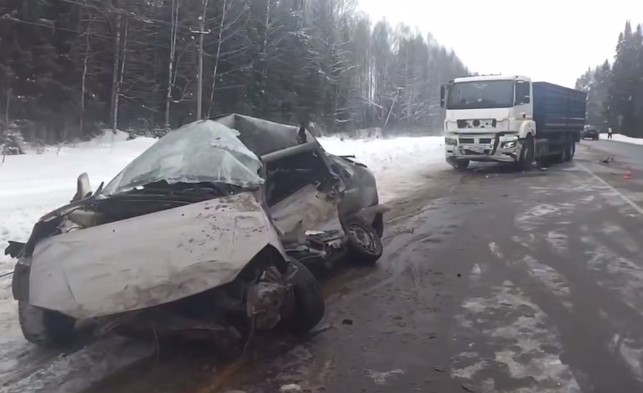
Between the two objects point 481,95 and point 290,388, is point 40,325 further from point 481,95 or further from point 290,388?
point 481,95

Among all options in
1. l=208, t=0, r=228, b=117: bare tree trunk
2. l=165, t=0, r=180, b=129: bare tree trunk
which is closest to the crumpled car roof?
l=165, t=0, r=180, b=129: bare tree trunk

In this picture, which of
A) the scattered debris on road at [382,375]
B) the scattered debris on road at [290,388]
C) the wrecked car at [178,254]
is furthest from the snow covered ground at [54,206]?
the scattered debris on road at [382,375]

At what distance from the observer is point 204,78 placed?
140 ft

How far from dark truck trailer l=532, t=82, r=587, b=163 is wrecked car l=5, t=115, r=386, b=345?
1882 centimetres

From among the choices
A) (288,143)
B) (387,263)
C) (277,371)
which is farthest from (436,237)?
(277,371)

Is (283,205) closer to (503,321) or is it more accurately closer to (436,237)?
(503,321)

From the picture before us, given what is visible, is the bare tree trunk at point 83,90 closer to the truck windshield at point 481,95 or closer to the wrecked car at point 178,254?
the truck windshield at point 481,95

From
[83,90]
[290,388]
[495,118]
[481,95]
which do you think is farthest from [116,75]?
[290,388]

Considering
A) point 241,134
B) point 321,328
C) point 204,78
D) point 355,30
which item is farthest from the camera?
point 355,30

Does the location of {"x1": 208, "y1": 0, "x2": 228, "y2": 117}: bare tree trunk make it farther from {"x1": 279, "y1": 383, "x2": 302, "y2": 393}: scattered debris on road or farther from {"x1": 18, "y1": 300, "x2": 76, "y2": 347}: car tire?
{"x1": 279, "y1": 383, "x2": 302, "y2": 393}: scattered debris on road

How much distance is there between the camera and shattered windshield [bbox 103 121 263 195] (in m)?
5.18

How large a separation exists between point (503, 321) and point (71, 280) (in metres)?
3.46

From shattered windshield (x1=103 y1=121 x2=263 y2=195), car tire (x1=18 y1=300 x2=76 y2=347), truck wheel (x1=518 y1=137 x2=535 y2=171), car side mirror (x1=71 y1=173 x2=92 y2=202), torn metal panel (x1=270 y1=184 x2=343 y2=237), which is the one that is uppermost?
shattered windshield (x1=103 y1=121 x2=263 y2=195)

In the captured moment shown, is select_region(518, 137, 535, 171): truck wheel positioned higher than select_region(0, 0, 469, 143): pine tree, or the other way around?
select_region(0, 0, 469, 143): pine tree
